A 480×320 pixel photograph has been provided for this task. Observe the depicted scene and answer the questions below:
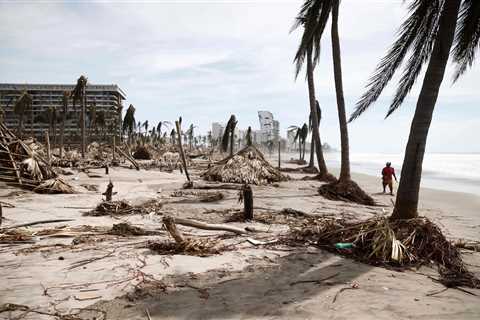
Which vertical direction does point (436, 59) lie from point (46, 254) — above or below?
above

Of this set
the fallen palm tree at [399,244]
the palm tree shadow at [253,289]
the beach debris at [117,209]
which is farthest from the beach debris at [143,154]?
the palm tree shadow at [253,289]

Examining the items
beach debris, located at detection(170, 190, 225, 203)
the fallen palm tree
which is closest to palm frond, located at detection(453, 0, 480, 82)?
Result: the fallen palm tree

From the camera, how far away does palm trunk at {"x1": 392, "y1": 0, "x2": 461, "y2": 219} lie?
212 inches

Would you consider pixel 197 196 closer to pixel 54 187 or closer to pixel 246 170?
pixel 54 187

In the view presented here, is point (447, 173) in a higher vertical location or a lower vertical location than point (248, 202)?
lower

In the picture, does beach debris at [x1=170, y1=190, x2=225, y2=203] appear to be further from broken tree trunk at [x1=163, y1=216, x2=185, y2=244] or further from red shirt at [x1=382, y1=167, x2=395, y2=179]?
red shirt at [x1=382, y1=167, x2=395, y2=179]

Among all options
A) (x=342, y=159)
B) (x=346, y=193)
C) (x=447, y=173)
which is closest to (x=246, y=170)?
(x=342, y=159)

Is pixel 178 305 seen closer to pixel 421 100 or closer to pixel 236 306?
pixel 236 306

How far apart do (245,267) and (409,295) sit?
215 centimetres

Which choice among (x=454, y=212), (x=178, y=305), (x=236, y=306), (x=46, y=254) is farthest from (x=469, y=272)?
(x=454, y=212)

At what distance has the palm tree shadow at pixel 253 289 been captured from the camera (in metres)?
3.49

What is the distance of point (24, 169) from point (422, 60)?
1297cm

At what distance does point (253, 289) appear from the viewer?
4070 millimetres

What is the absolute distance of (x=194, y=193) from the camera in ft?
41.8
